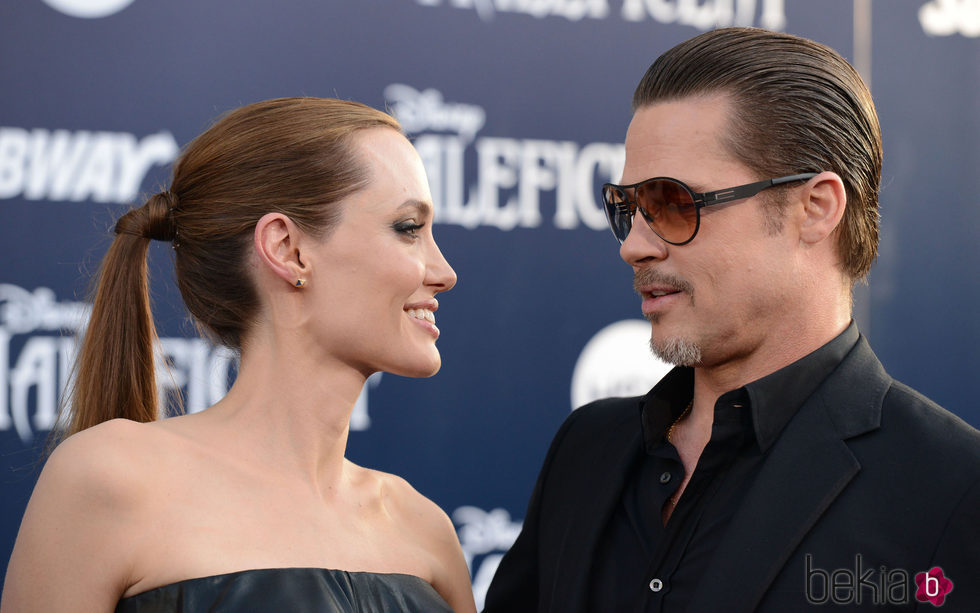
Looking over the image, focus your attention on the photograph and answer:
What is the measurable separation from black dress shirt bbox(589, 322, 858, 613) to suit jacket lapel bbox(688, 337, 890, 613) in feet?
0.14

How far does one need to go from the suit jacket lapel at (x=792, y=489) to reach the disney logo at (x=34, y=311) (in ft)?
6.57

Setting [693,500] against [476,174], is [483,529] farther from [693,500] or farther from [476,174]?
[693,500]

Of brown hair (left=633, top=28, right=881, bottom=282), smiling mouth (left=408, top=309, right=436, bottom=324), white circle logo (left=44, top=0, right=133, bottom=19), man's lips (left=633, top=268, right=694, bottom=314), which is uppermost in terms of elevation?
white circle logo (left=44, top=0, right=133, bottom=19)

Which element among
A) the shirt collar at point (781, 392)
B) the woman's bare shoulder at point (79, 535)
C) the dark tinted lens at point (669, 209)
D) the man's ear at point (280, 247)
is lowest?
the woman's bare shoulder at point (79, 535)

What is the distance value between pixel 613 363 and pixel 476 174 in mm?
844

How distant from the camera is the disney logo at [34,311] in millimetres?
2982

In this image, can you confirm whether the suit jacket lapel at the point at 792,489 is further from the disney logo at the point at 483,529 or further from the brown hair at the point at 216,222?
the disney logo at the point at 483,529

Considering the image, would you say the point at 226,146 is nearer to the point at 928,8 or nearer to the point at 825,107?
the point at 825,107

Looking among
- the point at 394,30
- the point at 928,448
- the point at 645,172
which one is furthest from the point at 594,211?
the point at 928,448

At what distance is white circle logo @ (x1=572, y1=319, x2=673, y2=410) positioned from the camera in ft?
12.2

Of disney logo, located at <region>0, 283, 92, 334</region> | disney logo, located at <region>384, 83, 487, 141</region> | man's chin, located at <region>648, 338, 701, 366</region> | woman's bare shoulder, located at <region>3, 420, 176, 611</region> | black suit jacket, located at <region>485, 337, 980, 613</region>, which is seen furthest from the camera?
disney logo, located at <region>384, 83, 487, 141</region>

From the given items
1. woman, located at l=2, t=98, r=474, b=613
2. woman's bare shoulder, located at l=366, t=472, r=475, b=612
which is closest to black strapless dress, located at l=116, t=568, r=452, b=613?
woman, located at l=2, t=98, r=474, b=613

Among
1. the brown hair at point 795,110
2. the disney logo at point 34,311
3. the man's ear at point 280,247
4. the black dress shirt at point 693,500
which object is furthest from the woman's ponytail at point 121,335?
the brown hair at point 795,110

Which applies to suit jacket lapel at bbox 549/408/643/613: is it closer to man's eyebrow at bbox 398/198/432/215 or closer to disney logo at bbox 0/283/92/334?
man's eyebrow at bbox 398/198/432/215
